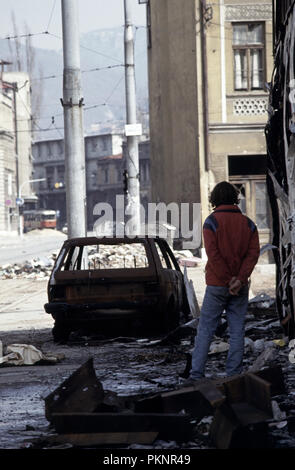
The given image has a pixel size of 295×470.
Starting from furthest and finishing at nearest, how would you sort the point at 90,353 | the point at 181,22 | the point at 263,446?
the point at 181,22 → the point at 90,353 → the point at 263,446

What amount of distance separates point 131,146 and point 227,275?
72.2 feet

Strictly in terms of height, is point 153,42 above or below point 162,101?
above

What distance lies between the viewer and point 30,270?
3030 cm

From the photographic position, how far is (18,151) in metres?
106

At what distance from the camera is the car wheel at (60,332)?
12.0 m

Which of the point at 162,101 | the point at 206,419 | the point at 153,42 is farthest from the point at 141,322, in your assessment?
the point at 153,42

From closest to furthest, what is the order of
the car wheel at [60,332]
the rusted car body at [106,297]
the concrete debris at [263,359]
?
1. the concrete debris at [263,359]
2. the rusted car body at [106,297]
3. the car wheel at [60,332]

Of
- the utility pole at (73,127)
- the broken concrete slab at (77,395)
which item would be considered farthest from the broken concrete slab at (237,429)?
the utility pole at (73,127)

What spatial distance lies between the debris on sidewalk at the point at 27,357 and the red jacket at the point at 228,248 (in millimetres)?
2859

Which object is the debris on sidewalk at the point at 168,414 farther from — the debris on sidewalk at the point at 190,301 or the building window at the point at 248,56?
the building window at the point at 248,56

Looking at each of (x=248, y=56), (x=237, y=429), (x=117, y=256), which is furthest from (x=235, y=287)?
(x=117, y=256)

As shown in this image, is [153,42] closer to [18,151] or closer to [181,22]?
[181,22]

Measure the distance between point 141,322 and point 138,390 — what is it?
4.73 meters

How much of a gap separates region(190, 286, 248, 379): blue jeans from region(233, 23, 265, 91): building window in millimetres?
21294
